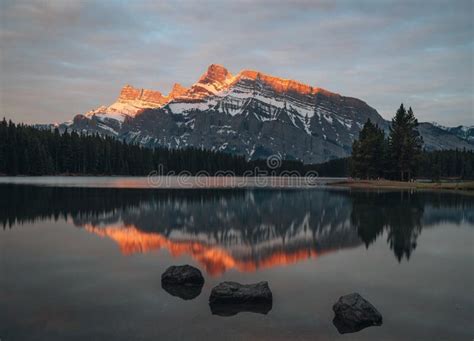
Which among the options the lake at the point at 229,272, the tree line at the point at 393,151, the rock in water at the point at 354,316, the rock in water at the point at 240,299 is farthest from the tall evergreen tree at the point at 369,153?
the rock in water at the point at 354,316

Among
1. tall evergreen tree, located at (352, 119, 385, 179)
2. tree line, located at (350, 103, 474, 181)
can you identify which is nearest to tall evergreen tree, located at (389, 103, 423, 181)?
tree line, located at (350, 103, 474, 181)

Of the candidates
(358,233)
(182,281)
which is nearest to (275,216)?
(358,233)

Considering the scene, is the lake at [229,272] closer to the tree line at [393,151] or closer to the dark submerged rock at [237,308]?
the dark submerged rock at [237,308]

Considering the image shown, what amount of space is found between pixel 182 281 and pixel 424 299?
10188mm

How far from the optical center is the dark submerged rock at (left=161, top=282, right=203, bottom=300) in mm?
16484

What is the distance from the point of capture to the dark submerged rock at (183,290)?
16484 mm

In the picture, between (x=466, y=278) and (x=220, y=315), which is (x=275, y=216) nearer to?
(x=466, y=278)

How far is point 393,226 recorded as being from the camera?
3588 cm

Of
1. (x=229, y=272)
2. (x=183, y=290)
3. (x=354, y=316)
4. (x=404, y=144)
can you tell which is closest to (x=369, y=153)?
(x=404, y=144)

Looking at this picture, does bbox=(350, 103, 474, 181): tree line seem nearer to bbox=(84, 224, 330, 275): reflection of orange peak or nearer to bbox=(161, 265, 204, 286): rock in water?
bbox=(84, 224, 330, 275): reflection of orange peak

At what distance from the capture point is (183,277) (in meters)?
17.9

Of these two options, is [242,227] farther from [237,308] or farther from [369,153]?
[369,153]

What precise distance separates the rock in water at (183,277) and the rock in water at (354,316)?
6582mm

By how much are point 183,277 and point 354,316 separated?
768cm
